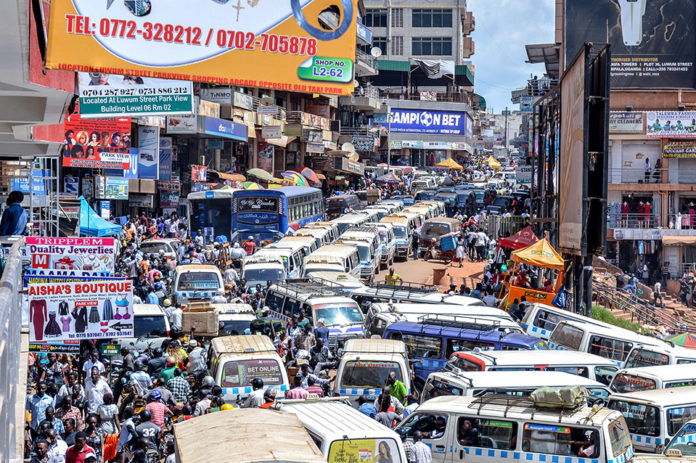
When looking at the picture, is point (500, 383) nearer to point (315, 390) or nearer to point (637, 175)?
point (315, 390)

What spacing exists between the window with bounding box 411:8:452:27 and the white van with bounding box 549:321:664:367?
93.6 m

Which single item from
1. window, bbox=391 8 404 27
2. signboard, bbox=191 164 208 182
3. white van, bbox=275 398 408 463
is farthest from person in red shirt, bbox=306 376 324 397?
window, bbox=391 8 404 27

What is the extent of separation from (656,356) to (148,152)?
2594 cm

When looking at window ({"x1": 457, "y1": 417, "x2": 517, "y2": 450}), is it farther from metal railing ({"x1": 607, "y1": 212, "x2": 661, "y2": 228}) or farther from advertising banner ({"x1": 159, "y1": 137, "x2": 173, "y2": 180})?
metal railing ({"x1": 607, "y1": 212, "x2": 661, "y2": 228})

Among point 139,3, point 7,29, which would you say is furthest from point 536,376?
point 7,29

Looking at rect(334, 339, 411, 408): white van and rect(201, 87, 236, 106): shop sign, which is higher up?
rect(201, 87, 236, 106): shop sign

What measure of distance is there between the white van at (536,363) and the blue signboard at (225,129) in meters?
28.5

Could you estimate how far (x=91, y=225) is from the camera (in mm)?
27984

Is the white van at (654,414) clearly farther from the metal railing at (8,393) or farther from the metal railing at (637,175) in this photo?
the metal railing at (637,175)

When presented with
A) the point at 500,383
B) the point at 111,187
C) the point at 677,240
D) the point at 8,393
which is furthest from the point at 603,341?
the point at 677,240

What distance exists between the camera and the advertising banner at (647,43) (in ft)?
154

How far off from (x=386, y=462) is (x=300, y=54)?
177 inches

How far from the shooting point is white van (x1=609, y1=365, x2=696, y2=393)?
15312mm

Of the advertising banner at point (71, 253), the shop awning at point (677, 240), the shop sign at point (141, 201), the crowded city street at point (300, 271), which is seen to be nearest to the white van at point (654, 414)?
the crowded city street at point (300, 271)
